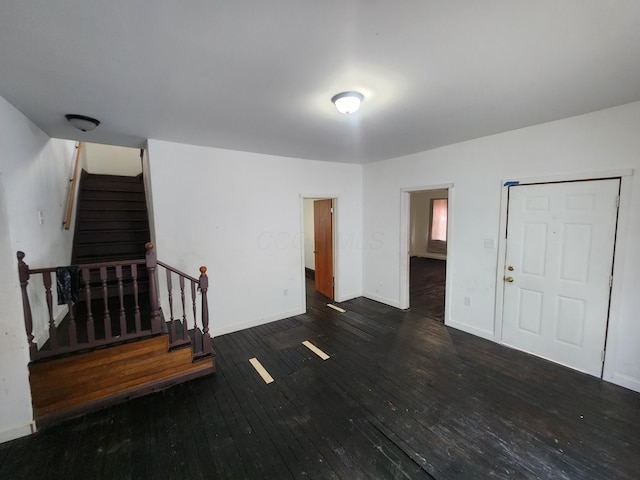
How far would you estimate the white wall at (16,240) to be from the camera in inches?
76.9

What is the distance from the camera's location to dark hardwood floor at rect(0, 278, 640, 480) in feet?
5.80

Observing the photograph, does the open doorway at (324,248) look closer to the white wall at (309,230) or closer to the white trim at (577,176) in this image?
the white wall at (309,230)

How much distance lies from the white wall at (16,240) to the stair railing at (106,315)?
11cm

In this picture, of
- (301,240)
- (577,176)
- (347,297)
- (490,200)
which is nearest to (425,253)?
(347,297)

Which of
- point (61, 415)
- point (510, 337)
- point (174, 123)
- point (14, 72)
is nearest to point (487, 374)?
point (510, 337)

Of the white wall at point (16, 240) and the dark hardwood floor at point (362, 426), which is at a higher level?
the white wall at point (16, 240)

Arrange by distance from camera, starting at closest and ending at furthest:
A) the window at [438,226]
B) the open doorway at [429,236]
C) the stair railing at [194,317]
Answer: the stair railing at [194,317] < the open doorway at [429,236] < the window at [438,226]

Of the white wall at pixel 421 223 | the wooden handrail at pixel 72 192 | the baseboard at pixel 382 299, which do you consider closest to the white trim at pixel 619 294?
the baseboard at pixel 382 299

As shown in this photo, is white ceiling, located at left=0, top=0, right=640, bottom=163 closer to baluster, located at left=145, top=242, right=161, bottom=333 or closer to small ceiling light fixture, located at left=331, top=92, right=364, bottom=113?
small ceiling light fixture, located at left=331, top=92, right=364, bottom=113

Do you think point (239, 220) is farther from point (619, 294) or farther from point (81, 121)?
point (619, 294)

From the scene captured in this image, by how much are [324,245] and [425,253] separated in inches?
230

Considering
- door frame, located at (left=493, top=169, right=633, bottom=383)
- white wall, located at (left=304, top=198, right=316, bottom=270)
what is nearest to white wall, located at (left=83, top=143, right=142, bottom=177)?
white wall, located at (left=304, top=198, right=316, bottom=270)

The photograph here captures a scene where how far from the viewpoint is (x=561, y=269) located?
9.42 feet

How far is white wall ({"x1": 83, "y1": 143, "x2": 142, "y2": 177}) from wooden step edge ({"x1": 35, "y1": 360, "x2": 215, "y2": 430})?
16.5 feet
